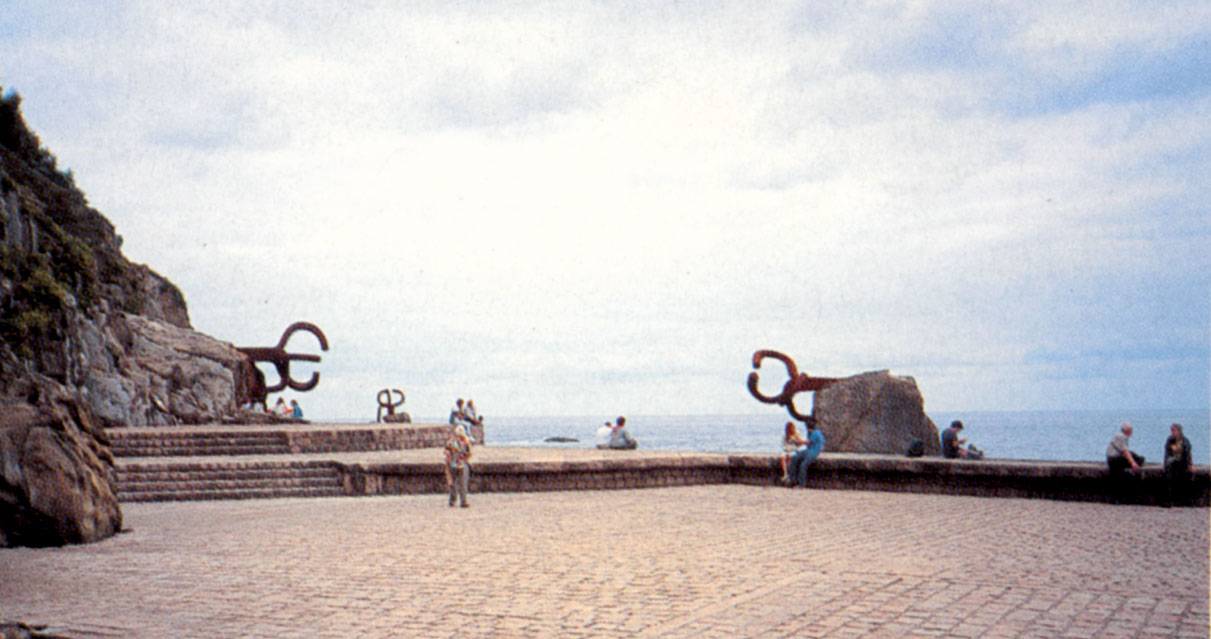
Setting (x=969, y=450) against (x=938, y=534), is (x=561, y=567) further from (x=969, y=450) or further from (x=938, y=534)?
(x=969, y=450)

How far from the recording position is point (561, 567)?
841cm

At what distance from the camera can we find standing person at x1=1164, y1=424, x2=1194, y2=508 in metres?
12.9

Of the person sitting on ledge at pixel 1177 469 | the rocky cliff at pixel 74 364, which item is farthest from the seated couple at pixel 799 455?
the rocky cliff at pixel 74 364

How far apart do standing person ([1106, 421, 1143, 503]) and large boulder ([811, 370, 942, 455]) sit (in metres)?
7.18

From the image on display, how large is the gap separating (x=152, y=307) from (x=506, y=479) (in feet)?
72.6

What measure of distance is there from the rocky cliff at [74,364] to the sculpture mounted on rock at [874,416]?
45.3ft

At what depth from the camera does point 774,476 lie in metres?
17.0

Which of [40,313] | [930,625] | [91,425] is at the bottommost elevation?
[930,625]

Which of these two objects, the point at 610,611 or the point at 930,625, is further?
the point at 610,611

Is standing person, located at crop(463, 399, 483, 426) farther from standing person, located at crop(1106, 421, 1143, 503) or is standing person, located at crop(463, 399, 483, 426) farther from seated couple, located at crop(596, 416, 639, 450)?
standing person, located at crop(1106, 421, 1143, 503)

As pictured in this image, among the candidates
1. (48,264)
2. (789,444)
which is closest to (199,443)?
(48,264)

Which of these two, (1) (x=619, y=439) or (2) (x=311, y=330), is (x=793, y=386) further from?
(2) (x=311, y=330)

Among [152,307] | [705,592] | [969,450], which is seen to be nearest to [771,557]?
[705,592]

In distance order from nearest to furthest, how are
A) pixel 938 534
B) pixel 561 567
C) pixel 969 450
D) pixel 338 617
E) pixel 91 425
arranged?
pixel 338 617 < pixel 561 567 < pixel 938 534 < pixel 91 425 < pixel 969 450
